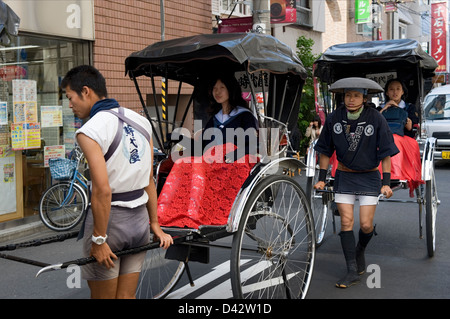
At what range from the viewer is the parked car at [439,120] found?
47.9ft

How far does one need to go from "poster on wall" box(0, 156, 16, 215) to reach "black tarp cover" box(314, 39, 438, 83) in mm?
4521

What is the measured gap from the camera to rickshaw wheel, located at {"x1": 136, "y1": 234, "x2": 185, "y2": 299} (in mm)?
4867

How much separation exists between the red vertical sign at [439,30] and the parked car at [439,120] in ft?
62.2

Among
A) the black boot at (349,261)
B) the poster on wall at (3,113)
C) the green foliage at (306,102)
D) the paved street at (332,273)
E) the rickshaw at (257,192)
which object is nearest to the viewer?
the rickshaw at (257,192)

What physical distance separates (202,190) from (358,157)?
1715mm

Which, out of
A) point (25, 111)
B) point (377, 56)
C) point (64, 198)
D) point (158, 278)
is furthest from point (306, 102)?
point (158, 278)

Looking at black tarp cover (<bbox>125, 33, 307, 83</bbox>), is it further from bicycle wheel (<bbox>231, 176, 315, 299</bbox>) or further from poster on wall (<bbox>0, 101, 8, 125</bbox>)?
poster on wall (<bbox>0, 101, 8, 125</bbox>)

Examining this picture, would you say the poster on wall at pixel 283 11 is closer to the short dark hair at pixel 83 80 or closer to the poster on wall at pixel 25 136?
the poster on wall at pixel 25 136

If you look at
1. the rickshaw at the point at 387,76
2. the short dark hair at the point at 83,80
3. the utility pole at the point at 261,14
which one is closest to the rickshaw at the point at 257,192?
the rickshaw at the point at 387,76

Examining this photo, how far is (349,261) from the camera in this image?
5199 mm

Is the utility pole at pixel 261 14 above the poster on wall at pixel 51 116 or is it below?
above

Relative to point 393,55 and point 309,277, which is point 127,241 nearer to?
point 309,277

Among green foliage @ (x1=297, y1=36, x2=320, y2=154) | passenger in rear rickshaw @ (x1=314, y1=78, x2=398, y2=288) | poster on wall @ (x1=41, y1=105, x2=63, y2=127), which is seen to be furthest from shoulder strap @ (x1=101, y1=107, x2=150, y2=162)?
green foliage @ (x1=297, y1=36, x2=320, y2=154)

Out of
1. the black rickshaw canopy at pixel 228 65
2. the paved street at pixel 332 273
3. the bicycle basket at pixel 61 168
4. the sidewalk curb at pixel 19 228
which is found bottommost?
the paved street at pixel 332 273
